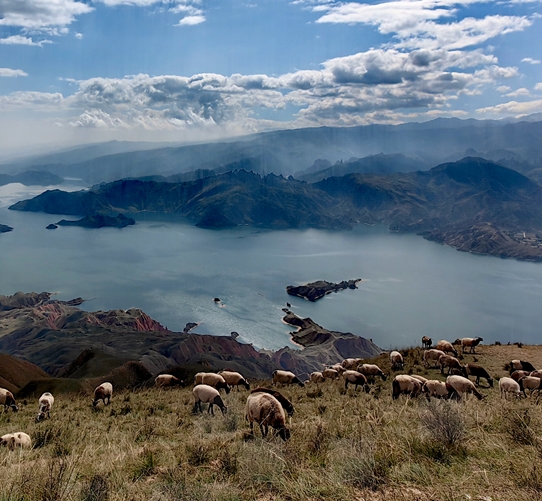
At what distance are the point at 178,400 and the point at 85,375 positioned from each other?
16.2m

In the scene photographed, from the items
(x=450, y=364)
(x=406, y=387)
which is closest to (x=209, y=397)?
(x=406, y=387)

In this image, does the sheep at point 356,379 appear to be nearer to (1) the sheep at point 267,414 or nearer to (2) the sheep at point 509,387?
(2) the sheep at point 509,387

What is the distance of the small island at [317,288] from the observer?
344ft

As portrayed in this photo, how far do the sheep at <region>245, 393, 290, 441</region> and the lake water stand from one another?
66832 millimetres

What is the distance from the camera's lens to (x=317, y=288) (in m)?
108

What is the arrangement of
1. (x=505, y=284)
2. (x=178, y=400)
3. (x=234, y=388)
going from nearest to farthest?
(x=178, y=400)
(x=234, y=388)
(x=505, y=284)

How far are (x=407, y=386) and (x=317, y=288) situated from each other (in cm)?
9848

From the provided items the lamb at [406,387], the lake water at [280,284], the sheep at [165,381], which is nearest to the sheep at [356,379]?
the lamb at [406,387]

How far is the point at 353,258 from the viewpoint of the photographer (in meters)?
156

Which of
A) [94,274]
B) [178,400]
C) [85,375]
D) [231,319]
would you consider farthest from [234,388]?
[94,274]

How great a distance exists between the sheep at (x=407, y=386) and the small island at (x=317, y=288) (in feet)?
308

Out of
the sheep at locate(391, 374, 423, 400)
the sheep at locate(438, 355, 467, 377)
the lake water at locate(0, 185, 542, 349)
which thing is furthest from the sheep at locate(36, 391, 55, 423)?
the lake water at locate(0, 185, 542, 349)

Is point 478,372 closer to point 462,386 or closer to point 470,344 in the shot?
point 462,386

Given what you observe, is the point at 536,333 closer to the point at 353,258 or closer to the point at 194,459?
the point at 353,258
